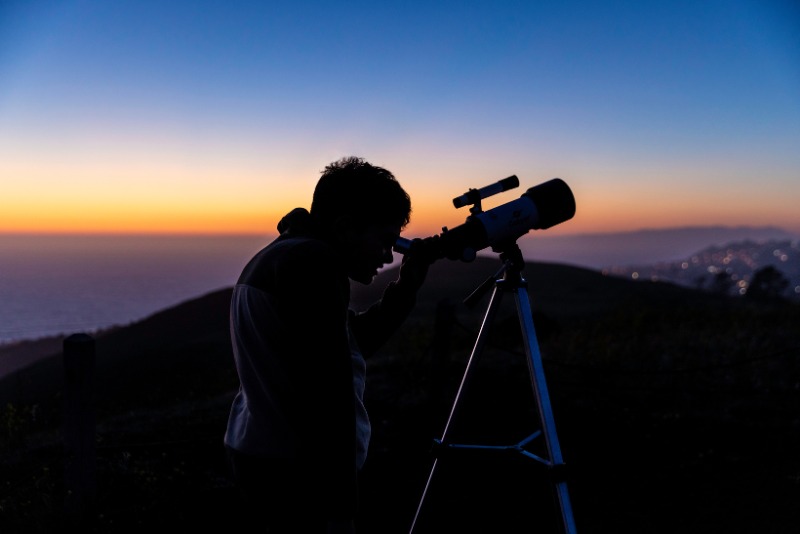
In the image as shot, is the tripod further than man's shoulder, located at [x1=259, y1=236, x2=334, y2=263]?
Yes

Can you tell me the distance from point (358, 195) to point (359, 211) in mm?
49

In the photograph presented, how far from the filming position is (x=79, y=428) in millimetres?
4277

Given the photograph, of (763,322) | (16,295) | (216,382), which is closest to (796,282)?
(763,322)

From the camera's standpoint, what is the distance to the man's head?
192 centimetres

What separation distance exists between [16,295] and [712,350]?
504 ft

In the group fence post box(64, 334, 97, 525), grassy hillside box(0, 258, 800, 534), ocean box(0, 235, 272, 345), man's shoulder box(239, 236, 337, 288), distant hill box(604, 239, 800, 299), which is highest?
man's shoulder box(239, 236, 337, 288)

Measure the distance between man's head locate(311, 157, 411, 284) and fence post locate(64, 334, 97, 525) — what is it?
3050 millimetres

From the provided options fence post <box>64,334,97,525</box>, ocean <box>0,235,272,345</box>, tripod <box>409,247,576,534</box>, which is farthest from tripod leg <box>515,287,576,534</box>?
ocean <box>0,235,272,345</box>

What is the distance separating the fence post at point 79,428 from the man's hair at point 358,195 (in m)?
3.05

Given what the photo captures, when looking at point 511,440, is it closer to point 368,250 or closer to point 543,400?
point 543,400

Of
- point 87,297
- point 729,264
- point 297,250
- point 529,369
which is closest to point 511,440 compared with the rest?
point 529,369

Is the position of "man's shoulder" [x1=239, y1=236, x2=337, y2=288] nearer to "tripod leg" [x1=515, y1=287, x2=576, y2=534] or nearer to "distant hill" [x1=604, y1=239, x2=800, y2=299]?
"tripod leg" [x1=515, y1=287, x2=576, y2=534]

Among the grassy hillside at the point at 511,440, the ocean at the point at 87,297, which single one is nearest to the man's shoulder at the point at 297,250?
the grassy hillside at the point at 511,440

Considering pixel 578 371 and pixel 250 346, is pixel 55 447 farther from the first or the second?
pixel 578 371
